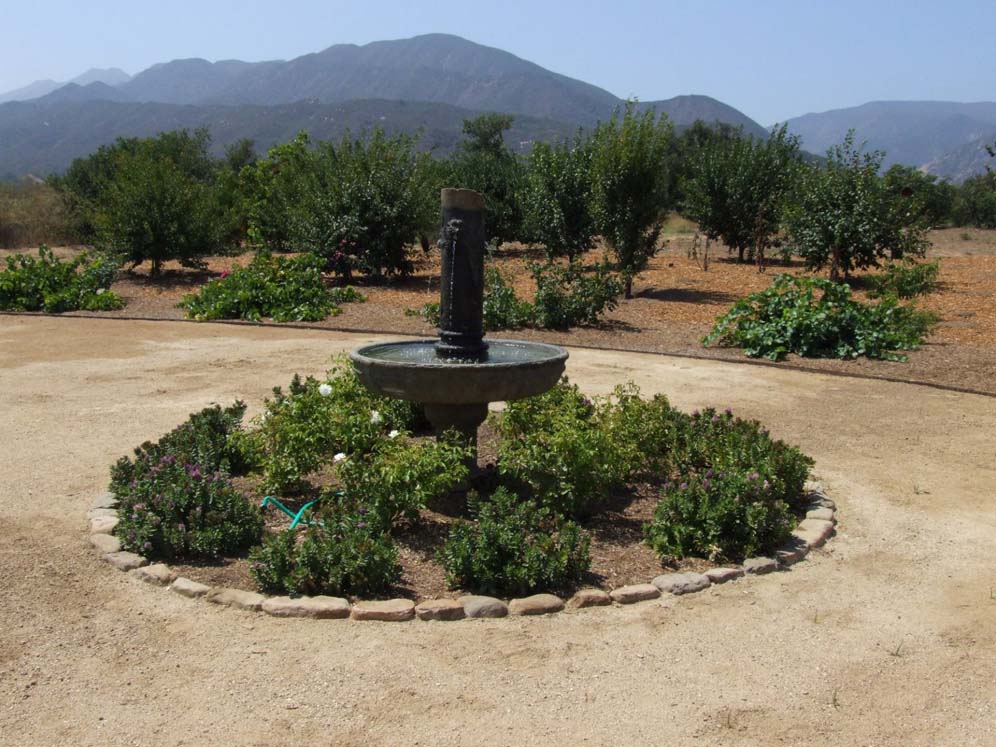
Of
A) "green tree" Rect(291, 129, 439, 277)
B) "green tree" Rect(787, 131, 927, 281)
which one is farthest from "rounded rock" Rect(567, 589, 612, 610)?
"green tree" Rect(787, 131, 927, 281)

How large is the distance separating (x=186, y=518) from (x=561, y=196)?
13.0m

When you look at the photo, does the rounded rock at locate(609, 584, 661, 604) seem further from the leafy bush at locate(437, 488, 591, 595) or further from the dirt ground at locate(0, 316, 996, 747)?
the leafy bush at locate(437, 488, 591, 595)

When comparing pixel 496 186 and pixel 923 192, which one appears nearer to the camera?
pixel 496 186

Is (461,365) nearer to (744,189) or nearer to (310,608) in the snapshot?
(310,608)

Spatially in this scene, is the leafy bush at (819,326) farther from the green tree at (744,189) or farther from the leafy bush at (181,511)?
the green tree at (744,189)

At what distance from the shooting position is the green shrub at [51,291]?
14.7m

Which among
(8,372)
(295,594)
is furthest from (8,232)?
(295,594)

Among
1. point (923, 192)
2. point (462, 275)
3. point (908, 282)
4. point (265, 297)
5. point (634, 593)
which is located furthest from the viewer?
point (923, 192)

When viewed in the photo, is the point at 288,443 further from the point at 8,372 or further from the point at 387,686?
the point at 8,372

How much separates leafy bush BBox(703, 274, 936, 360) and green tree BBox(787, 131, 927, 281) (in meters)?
4.64

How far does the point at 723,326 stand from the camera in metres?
11.4

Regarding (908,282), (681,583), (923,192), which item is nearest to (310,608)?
(681,583)

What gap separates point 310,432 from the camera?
216 inches

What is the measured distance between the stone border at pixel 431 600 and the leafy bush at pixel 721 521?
0.12 m
